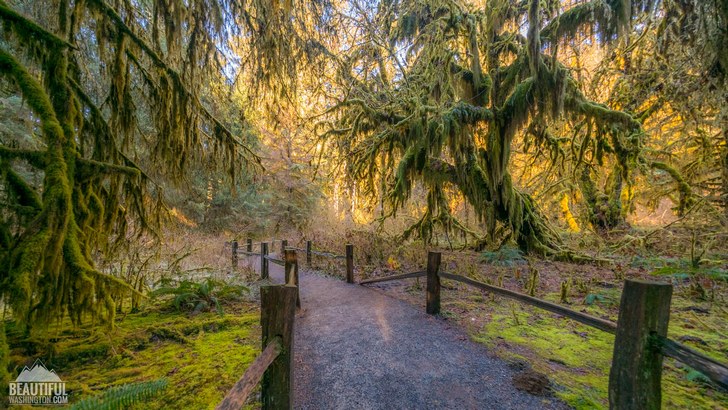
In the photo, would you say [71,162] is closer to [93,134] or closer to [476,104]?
[93,134]

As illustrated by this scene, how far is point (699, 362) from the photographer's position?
1.50 m

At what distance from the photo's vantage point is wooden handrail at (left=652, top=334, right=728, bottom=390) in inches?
55.0

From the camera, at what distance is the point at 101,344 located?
3.64 meters

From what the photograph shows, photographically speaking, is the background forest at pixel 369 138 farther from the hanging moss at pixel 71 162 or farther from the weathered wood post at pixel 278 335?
the weathered wood post at pixel 278 335

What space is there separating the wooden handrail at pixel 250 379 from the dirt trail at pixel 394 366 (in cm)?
119

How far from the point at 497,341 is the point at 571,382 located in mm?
1005

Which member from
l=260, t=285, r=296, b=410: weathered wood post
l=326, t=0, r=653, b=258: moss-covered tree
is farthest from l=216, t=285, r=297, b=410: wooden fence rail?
l=326, t=0, r=653, b=258: moss-covered tree

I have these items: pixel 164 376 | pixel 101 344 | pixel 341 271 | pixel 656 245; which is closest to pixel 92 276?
pixel 164 376

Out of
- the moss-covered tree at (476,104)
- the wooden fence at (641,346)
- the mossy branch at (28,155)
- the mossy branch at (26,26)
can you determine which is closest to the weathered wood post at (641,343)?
the wooden fence at (641,346)

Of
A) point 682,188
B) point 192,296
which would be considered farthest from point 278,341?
point 682,188

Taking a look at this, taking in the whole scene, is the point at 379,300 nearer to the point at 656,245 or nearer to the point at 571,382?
the point at 571,382

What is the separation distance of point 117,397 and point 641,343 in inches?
141

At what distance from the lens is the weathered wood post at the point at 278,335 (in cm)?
208
